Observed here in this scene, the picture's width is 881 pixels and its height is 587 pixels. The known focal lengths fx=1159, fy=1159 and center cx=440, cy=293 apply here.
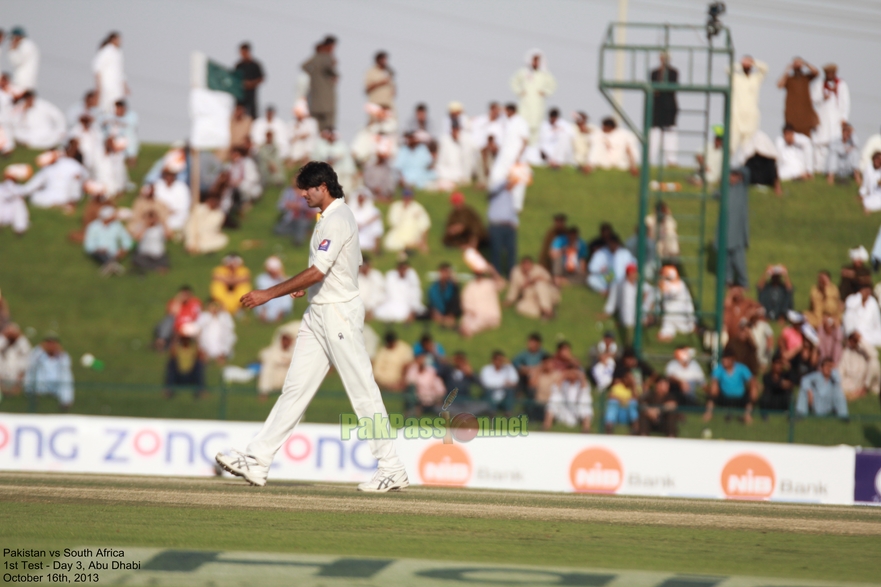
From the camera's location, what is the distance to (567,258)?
22.5 m

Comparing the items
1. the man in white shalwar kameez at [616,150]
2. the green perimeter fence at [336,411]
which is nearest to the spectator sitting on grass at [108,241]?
the green perimeter fence at [336,411]

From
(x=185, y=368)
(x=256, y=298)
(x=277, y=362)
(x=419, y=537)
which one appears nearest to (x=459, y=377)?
(x=277, y=362)

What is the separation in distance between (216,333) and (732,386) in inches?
351

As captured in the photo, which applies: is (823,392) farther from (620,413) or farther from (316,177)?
(316,177)

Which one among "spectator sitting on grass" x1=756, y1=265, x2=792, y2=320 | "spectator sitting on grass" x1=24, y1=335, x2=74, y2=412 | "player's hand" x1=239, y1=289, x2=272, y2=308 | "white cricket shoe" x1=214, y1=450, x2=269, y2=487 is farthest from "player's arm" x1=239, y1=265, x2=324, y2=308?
"spectator sitting on grass" x1=756, y1=265, x2=792, y2=320

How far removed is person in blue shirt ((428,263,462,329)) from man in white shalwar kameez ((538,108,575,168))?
22.3ft

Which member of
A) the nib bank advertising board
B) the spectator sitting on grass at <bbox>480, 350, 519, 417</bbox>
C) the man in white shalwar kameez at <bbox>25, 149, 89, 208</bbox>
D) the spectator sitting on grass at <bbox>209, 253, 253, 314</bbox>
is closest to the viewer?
the nib bank advertising board

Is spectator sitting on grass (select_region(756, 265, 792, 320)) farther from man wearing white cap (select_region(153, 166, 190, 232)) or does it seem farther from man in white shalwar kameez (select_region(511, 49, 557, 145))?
man wearing white cap (select_region(153, 166, 190, 232))

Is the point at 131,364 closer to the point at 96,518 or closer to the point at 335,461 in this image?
the point at 335,461

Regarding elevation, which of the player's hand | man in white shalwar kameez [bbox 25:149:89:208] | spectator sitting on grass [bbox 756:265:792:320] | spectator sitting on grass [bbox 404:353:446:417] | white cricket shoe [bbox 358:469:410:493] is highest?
man in white shalwar kameez [bbox 25:149:89:208]

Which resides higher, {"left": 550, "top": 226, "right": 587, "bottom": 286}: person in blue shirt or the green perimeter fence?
Answer: {"left": 550, "top": 226, "right": 587, "bottom": 286}: person in blue shirt

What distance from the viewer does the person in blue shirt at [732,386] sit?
18047mm

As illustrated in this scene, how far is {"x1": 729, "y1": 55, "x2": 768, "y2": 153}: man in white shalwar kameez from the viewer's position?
953 inches

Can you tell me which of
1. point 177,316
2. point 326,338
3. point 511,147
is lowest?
point 326,338
